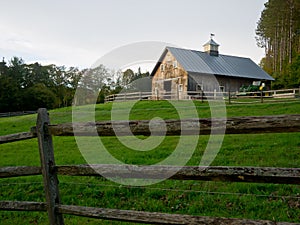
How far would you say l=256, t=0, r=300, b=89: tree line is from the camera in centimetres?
3081

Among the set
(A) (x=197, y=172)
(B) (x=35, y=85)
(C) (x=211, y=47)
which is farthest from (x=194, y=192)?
(B) (x=35, y=85)

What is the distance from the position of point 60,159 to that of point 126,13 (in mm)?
6640

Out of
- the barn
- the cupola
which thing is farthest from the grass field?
the cupola

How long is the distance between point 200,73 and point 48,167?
25575 millimetres

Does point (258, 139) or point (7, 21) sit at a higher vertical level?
point (7, 21)

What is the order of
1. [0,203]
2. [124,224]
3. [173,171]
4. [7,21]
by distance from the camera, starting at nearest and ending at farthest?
[173,171]
[0,203]
[124,224]
[7,21]

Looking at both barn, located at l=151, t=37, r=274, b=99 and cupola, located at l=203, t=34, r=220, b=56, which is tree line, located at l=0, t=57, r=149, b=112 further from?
cupola, located at l=203, t=34, r=220, b=56

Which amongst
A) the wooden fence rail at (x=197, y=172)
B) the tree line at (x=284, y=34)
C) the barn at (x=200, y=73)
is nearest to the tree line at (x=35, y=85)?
the barn at (x=200, y=73)

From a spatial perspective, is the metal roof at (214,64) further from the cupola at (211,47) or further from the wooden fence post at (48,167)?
the wooden fence post at (48,167)

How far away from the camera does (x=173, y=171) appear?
2.54 m

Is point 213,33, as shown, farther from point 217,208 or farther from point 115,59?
point 217,208

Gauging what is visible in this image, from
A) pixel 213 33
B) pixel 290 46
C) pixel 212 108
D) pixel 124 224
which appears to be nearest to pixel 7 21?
pixel 212 108

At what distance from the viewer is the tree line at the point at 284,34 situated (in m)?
30.8

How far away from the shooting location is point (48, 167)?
2.98m
